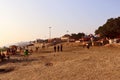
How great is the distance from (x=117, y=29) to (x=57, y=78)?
49.6 m

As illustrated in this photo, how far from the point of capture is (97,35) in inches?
A: 3132

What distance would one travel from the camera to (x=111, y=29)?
6844 centimetres

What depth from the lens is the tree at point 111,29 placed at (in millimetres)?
68125

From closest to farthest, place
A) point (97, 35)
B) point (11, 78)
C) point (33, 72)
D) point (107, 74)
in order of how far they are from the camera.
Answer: point (107, 74) → point (11, 78) → point (33, 72) → point (97, 35)

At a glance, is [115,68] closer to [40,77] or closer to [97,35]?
[40,77]

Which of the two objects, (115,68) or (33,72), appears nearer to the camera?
(115,68)

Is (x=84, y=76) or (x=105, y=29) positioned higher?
(x=105, y=29)

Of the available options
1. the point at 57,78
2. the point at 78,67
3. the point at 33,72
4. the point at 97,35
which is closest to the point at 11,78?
the point at 33,72

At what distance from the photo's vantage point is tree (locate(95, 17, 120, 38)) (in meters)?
68.1

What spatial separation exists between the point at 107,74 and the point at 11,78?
7.83 metres

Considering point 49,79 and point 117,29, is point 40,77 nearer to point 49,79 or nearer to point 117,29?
point 49,79

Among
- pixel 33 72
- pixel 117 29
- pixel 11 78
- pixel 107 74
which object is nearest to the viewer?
pixel 107 74

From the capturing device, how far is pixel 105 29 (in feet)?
229

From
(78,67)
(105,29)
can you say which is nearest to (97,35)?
(105,29)
